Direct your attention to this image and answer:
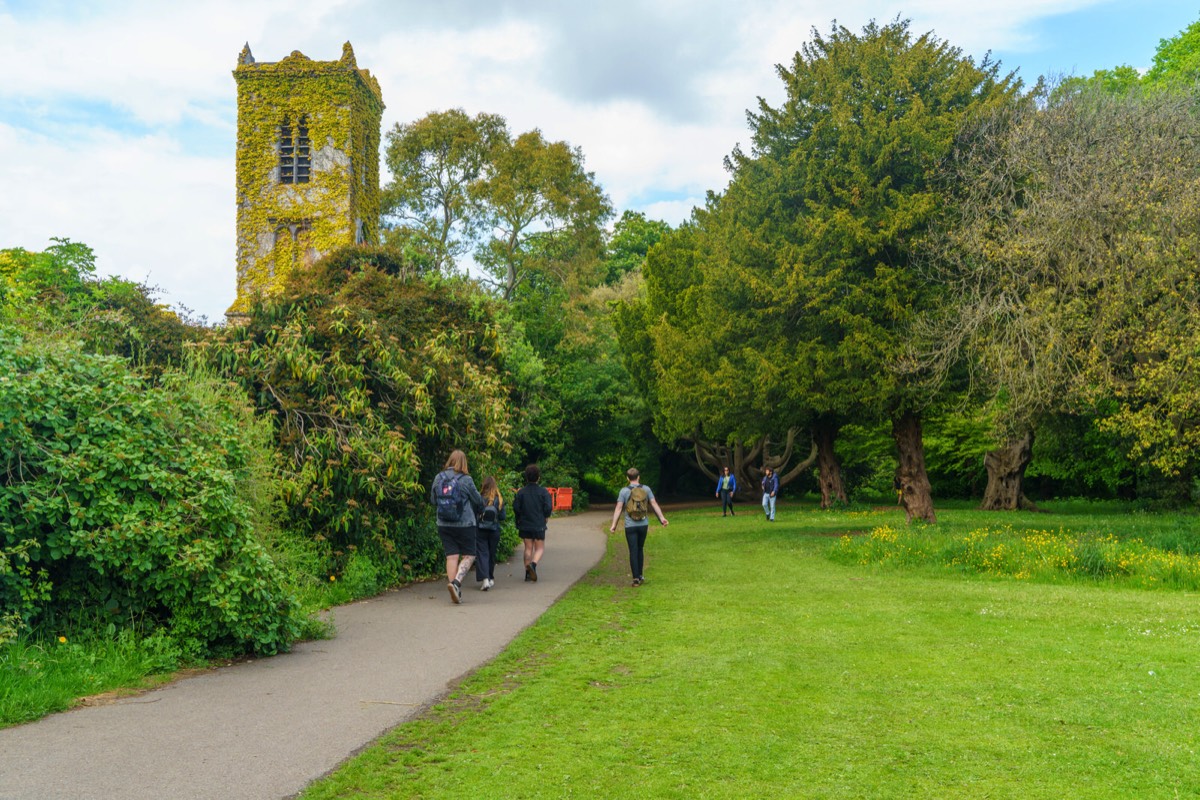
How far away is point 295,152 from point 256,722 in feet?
134

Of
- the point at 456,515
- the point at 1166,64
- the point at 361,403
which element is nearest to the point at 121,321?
the point at 361,403

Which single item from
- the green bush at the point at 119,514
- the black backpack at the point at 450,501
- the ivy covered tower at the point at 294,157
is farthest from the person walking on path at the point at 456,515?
the ivy covered tower at the point at 294,157

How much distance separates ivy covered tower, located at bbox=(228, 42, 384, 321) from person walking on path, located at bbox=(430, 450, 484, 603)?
108 feet

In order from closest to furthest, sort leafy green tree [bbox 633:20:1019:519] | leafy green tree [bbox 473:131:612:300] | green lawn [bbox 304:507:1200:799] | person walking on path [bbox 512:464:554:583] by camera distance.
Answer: green lawn [bbox 304:507:1200:799], person walking on path [bbox 512:464:554:583], leafy green tree [bbox 633:20:1019:519], leafy green tree [bbox 473:131:612:300]

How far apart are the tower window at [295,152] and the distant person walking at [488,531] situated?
32.7 m

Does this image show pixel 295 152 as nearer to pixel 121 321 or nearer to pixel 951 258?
pixel 951 258

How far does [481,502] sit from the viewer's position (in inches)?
521

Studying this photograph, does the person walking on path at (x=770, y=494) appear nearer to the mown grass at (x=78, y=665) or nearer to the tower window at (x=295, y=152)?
the mown grass at (x=78, y=665)

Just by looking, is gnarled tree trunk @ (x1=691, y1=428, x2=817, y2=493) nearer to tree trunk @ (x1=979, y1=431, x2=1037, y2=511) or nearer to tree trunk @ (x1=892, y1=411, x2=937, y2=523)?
tree trunk @ (x1=979, y1=431, x2=1037, y2=511)

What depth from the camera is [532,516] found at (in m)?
15.7

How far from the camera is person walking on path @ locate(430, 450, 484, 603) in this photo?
1302 cm

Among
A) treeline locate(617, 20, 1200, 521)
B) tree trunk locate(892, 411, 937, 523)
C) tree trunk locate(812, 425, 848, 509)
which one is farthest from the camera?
tree trunk locate(812, 425, 848, 509)

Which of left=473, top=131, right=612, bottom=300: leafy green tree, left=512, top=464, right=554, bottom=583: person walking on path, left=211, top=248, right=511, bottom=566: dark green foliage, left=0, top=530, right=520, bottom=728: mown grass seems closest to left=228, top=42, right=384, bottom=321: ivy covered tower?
left=473, top=131, right=612, bottom=300: leafy green tree

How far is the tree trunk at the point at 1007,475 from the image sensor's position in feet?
114
